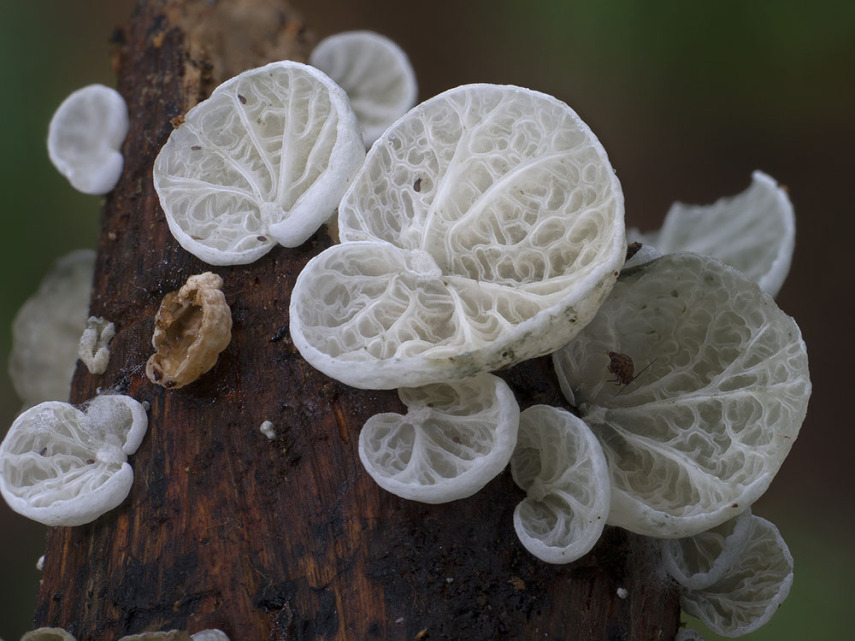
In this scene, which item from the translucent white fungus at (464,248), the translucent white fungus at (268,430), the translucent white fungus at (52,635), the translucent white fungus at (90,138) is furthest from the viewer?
the translucent white fungus at (90,138)

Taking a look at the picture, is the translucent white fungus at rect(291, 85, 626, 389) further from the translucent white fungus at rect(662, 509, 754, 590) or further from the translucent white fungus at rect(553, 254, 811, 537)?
the translucent white fungus at rect(662, 509, 754, 590)

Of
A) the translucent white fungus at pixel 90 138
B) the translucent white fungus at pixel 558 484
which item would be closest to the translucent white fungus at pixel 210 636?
the translucent white fungus at pixel 558 484

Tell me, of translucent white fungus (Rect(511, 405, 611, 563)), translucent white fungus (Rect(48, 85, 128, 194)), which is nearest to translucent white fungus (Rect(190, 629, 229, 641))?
translucent white fungus (Rect(511, 405, 611, 563))

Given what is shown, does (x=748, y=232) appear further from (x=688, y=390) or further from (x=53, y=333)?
(x=53, y=333)

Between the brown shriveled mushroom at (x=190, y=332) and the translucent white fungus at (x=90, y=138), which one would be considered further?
the translucent white fungus at (x=90, y=138)

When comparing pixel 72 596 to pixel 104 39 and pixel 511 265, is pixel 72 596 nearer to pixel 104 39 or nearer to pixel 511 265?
pixel 511 265

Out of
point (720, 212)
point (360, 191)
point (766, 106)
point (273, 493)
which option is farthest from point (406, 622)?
point (766, 106)

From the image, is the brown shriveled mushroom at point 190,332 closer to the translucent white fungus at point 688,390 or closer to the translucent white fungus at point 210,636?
the translucent white fungus at point 210,636
